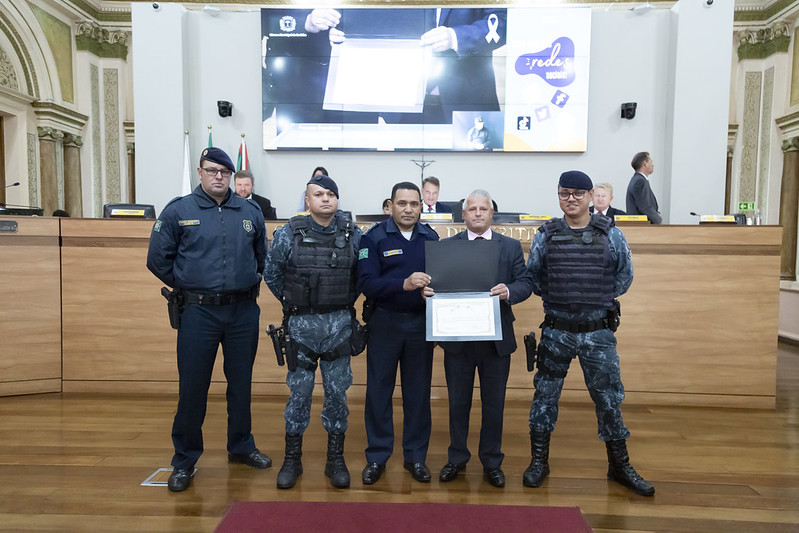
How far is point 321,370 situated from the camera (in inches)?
97.6

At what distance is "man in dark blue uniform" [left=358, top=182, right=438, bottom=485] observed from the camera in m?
2.42

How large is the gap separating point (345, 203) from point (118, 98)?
6.65 m

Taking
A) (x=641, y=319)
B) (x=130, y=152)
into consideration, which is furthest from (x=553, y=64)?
(x=130, y=152)

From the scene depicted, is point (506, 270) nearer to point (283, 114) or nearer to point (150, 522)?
point (150, 522)

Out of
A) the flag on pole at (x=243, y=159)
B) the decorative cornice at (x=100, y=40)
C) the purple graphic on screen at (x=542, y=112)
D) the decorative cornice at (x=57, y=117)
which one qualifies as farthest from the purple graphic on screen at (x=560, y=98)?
the decorative cornice at (x=100, y=40)

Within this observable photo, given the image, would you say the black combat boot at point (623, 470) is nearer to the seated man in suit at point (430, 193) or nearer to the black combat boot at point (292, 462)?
the black combat boot at point (292, 462)

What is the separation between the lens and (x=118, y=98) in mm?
10125

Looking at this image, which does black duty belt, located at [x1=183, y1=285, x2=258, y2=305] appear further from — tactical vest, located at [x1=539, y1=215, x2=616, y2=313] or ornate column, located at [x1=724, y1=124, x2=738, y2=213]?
ornate column, located at [x1=724, y1=124, x2=738, y2=213]

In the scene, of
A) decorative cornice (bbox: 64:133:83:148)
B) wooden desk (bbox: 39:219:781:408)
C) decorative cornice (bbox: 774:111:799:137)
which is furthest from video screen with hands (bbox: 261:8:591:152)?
decorative cornice (bbox: 64:133:83:148)

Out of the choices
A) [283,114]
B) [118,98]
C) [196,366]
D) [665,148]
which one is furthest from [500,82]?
[118,98]

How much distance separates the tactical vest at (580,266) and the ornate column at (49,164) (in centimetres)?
986

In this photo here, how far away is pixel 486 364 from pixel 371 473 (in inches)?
31.3

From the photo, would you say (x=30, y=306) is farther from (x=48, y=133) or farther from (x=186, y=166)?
(x=48, y=133)

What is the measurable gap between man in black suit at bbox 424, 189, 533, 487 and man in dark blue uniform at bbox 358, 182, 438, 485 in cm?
15
